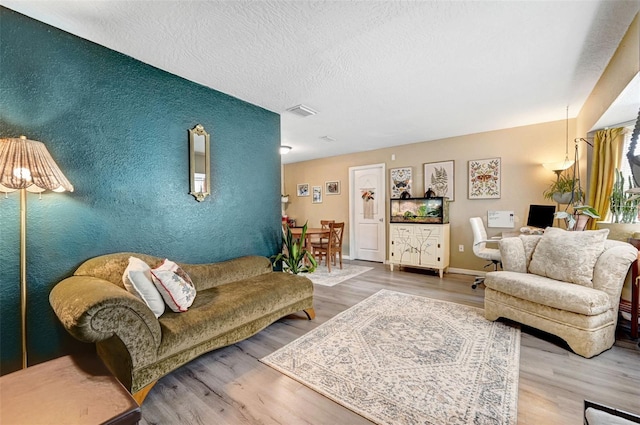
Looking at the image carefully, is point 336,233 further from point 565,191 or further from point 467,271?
point 565,191

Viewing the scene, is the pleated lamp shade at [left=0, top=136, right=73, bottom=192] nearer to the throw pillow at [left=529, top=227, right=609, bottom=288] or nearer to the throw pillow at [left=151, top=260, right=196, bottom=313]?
the throw pillow at [left=151, top=260, right=196, bottom=313]

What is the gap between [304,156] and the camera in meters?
6.04

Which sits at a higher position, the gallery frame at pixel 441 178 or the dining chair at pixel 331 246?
the gallery frame at pixel 441 178

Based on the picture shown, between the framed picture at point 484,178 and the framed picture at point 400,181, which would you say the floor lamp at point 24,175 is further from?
the framed picture at point 484,178

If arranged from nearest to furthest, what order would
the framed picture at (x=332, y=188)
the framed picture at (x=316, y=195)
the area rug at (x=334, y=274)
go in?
the area rug at (x=334, y=274) → the framed picture at (x=332, y=188) → the framed picture at (x=316, y=195)

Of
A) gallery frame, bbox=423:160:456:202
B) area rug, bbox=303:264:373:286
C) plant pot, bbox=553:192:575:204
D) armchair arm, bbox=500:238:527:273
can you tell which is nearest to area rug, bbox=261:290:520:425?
armchair arm, bbox=500:238:527:273

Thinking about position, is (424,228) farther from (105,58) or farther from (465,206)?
(105,58)

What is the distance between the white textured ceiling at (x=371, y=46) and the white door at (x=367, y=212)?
230cm

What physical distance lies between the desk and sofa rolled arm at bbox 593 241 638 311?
311 cm

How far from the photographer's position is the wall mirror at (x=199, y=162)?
2.48 m

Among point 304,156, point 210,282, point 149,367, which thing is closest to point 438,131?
point 304,156

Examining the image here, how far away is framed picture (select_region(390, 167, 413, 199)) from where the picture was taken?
4.95 metres

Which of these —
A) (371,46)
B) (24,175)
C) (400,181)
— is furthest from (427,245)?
(24,175)

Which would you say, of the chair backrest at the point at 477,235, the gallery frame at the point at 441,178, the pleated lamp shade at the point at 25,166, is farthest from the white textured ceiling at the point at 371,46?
the chair backrest at the point at 477,235
